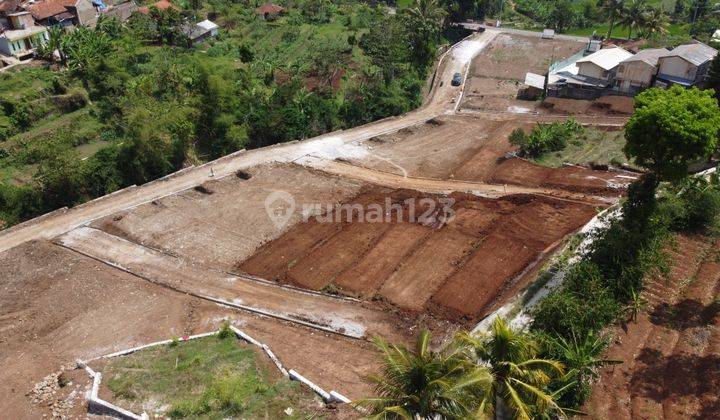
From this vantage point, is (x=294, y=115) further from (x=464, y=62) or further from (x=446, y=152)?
(x=464, y=62)

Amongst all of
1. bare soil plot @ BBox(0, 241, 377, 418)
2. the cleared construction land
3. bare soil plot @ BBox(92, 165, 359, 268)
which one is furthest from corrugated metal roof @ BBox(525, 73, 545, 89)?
bare soil plot @ BBox(0, 241, 377, 418)

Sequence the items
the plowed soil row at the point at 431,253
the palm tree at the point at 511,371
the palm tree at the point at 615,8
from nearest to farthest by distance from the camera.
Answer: the palm tree at the point at 511,371 < the plowed soil row at the point at 431,253 < the palm tree at the point at 615,8

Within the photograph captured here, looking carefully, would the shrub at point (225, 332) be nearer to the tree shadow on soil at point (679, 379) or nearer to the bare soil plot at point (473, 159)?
the tree shadow on soil at point (679, 379)

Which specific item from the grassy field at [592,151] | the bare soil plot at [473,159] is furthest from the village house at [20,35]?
the grassy field at [592,151]

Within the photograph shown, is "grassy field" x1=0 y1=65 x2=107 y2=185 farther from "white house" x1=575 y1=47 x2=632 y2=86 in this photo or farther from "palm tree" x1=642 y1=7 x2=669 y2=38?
"palm tree" x1=642 y1=7 x2=669 y2=38

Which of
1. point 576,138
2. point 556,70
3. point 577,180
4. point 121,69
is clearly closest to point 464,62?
point 556,70

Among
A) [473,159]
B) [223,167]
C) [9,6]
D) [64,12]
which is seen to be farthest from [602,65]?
[9,6]
